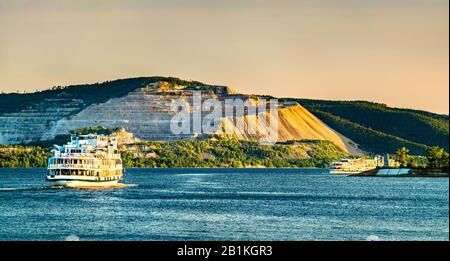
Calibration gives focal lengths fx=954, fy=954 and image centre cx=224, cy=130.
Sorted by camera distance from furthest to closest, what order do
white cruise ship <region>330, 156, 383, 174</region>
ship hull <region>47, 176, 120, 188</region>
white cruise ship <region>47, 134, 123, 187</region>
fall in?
white cruise ship <region>330, 156, 383, 174</region> < ship hull <region>47, 176, 120, 188</region> < white cruise ship <region>47, 134, 123, 187</region>

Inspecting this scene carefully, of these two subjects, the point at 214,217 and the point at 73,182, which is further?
the point at 73,182

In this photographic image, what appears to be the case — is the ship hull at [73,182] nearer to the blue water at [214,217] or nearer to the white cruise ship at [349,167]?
the blue water at [214,217]

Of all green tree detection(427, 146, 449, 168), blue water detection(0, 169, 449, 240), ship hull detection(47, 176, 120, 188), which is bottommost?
blue water detection(0, 169, 449, 240)

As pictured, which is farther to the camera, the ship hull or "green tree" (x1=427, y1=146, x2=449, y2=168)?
"green tree" (x1=427, y1=146, x2=449, y2=168)

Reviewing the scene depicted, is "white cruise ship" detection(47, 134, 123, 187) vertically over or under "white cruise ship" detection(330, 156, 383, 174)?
over

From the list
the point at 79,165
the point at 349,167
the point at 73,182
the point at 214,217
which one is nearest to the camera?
the point at 214,217
